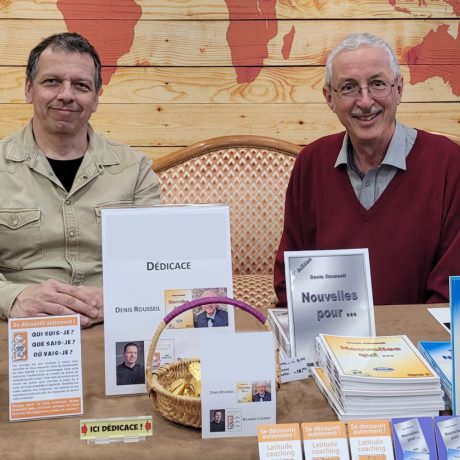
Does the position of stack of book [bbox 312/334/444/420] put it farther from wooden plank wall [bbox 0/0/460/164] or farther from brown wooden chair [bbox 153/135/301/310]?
wooden plank wall [bbox 0/0/460/164]

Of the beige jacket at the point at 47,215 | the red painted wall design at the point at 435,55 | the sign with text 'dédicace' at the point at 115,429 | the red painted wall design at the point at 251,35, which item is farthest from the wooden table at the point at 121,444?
the red painted wall design at the point at 435,55

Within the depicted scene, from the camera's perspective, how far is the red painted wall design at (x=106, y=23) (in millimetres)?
3157

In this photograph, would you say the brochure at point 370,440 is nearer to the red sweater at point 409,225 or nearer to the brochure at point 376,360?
the brochure at point 376,360

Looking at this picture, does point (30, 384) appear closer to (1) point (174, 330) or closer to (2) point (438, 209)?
(1) point (174, 330)

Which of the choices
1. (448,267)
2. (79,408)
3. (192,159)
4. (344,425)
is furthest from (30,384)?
(192,159)

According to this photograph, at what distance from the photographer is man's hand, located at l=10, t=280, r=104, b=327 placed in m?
1.65

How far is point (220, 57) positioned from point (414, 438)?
2.45m

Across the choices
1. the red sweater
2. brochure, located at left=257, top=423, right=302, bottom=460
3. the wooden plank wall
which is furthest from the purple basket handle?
the wooden plank wall

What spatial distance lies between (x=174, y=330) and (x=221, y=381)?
210mm

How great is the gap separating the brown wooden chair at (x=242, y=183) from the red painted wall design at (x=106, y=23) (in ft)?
1.98

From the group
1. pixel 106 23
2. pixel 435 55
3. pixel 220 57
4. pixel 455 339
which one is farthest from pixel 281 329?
pixel 435 55

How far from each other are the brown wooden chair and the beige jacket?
0.78m

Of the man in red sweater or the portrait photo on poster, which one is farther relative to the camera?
the man in red sweater

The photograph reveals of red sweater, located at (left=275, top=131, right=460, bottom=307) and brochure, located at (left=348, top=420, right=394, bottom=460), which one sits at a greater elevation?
red sweater, located at (left=275, top=131, right=460, bottom=307)
